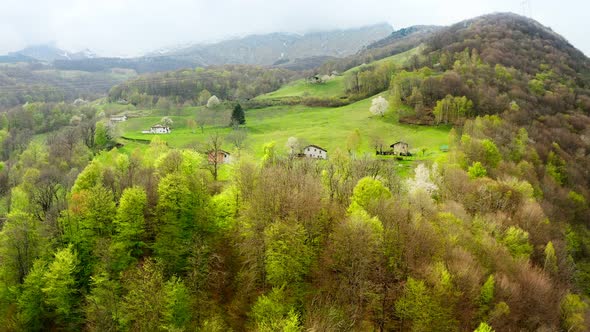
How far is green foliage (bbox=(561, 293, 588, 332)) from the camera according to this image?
165 feet

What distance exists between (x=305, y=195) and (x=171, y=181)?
18752 mm

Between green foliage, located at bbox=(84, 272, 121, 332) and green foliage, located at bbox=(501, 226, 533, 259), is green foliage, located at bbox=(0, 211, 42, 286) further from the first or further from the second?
green foliage, located at bbox=(501, 226, 533, 259)

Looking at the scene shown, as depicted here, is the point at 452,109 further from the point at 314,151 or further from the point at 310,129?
the point at 314,151

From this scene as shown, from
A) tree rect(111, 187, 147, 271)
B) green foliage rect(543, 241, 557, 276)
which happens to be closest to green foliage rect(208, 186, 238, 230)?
tree rect(111, 187, 147, 271)

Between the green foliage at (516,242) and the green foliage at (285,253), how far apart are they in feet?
107

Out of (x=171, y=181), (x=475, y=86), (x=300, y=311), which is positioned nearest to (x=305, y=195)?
(x=300, y=311)

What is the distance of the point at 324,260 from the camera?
4406 cm

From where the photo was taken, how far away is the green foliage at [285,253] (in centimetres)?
4116

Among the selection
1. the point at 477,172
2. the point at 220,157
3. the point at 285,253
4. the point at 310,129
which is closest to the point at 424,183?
the point at 477,172

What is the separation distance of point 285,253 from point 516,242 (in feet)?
121

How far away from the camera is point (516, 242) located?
58.3 m

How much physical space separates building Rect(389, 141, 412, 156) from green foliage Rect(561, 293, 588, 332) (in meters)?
56.4

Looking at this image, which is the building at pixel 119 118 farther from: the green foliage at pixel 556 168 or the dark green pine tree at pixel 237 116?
the green foliage at pixel 556 168

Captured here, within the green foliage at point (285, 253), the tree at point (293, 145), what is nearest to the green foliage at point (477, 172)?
the tree at point (293, 145)
